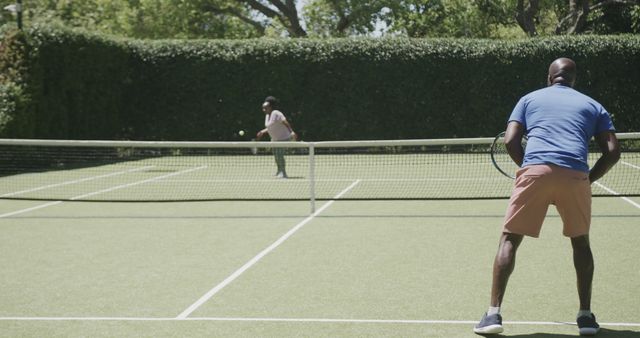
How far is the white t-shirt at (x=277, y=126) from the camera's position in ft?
55.0

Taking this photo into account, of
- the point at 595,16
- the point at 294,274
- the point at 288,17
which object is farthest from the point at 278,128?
the point at 288,17

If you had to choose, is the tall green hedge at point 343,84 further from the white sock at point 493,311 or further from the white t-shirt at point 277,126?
the white sock at point 493,311

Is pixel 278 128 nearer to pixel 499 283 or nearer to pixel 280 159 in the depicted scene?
pixel 280 159

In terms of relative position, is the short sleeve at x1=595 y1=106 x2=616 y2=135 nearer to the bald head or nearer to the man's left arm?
the bald head

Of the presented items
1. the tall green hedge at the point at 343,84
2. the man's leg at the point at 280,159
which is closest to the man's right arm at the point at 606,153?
the man's leg at the point at 280,159

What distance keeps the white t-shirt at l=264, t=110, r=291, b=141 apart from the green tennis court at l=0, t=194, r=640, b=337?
4.89m

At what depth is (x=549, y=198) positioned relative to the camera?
17.7 ft

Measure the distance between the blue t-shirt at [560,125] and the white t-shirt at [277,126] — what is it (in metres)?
11.4

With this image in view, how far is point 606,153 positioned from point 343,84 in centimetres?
2076

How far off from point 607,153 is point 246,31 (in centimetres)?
4106

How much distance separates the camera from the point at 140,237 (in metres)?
9.90

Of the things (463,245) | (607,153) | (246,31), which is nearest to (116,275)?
(463,245)

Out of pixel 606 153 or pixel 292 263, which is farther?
pixel 292 263

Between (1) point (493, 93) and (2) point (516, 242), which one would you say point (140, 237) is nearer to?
(2) point (516, 242)
